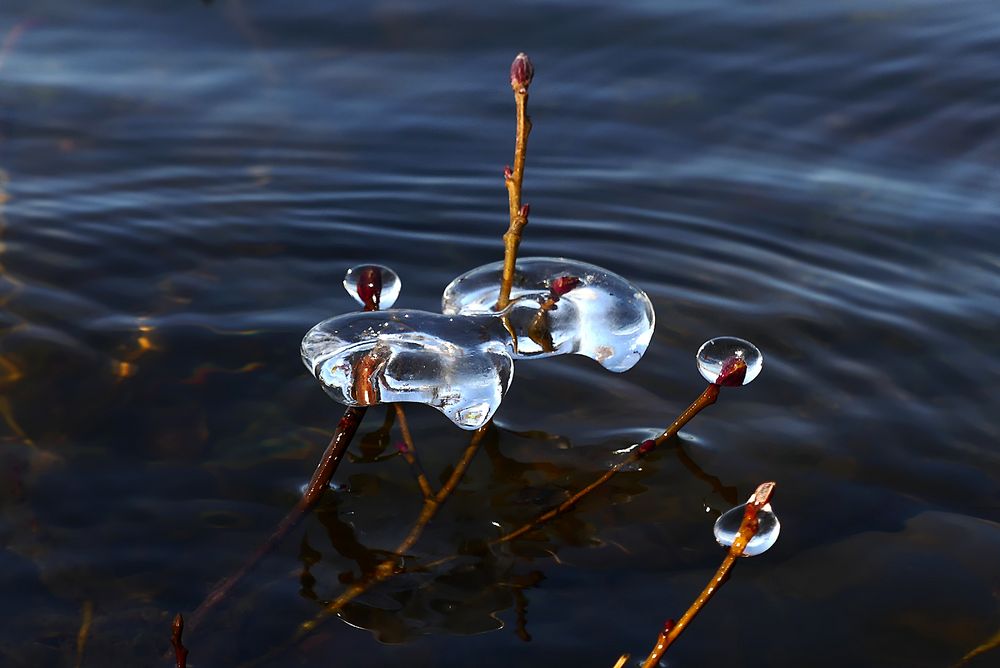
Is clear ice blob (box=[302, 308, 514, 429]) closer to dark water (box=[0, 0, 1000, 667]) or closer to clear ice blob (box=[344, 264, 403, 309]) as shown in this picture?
clear ice blob (box=[344, 264, 403, 309])

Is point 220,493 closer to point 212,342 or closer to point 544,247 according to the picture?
point 212,342

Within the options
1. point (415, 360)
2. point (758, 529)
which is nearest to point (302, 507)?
point (415, 360)

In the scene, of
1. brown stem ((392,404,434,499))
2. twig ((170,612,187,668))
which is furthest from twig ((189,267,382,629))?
twig ((170,612,187,668))

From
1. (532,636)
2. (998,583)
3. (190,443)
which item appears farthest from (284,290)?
(998,583)

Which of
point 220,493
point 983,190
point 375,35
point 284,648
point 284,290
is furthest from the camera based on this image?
point 375,35

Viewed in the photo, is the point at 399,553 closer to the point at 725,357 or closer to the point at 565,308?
the point at 565,308

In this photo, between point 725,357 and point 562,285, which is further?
point 725,357

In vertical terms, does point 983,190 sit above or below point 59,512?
above
